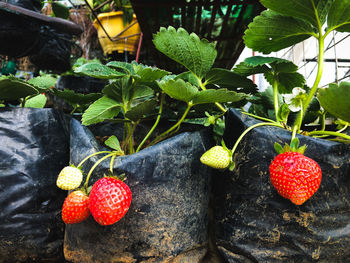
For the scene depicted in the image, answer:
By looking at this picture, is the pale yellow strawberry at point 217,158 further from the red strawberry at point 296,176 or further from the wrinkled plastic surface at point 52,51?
the wrinkled plastic surface at point 52,51

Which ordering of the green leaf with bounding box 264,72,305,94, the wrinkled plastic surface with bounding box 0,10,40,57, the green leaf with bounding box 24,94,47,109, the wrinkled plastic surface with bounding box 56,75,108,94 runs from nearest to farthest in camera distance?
the green leaf with bounding box 264,72,305,94 → the green leaf with bounding box 24,94,47,109 → the wrinkled plastic surface with bounding box 0,10,40,57 → the wrinkled plastic surface with bounding box 56,75,108,94

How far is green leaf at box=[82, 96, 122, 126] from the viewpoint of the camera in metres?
0.52

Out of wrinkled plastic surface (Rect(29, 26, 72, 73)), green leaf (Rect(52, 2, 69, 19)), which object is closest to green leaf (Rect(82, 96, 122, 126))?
wrinkled plastic surface (Rect(29, 26, 72, 73))

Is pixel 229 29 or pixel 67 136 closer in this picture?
pixel 67 136

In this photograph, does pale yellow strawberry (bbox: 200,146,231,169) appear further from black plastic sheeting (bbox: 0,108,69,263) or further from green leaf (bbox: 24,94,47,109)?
green leaf (bbox: 24,94,47,109)

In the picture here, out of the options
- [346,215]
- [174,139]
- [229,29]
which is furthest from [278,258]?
[229,29]

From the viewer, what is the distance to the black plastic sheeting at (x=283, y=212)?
19.3 inches

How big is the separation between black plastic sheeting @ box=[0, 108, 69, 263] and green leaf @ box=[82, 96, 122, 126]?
196 mm

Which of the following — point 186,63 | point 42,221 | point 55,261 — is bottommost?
point 55,261

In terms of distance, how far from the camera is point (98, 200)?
429 mm

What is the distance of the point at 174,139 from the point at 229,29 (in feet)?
2.31

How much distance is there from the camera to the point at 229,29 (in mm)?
1053

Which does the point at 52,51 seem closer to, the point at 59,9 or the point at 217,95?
the point at 59,9

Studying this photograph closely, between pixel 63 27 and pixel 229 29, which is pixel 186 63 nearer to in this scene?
pixel 229 29
